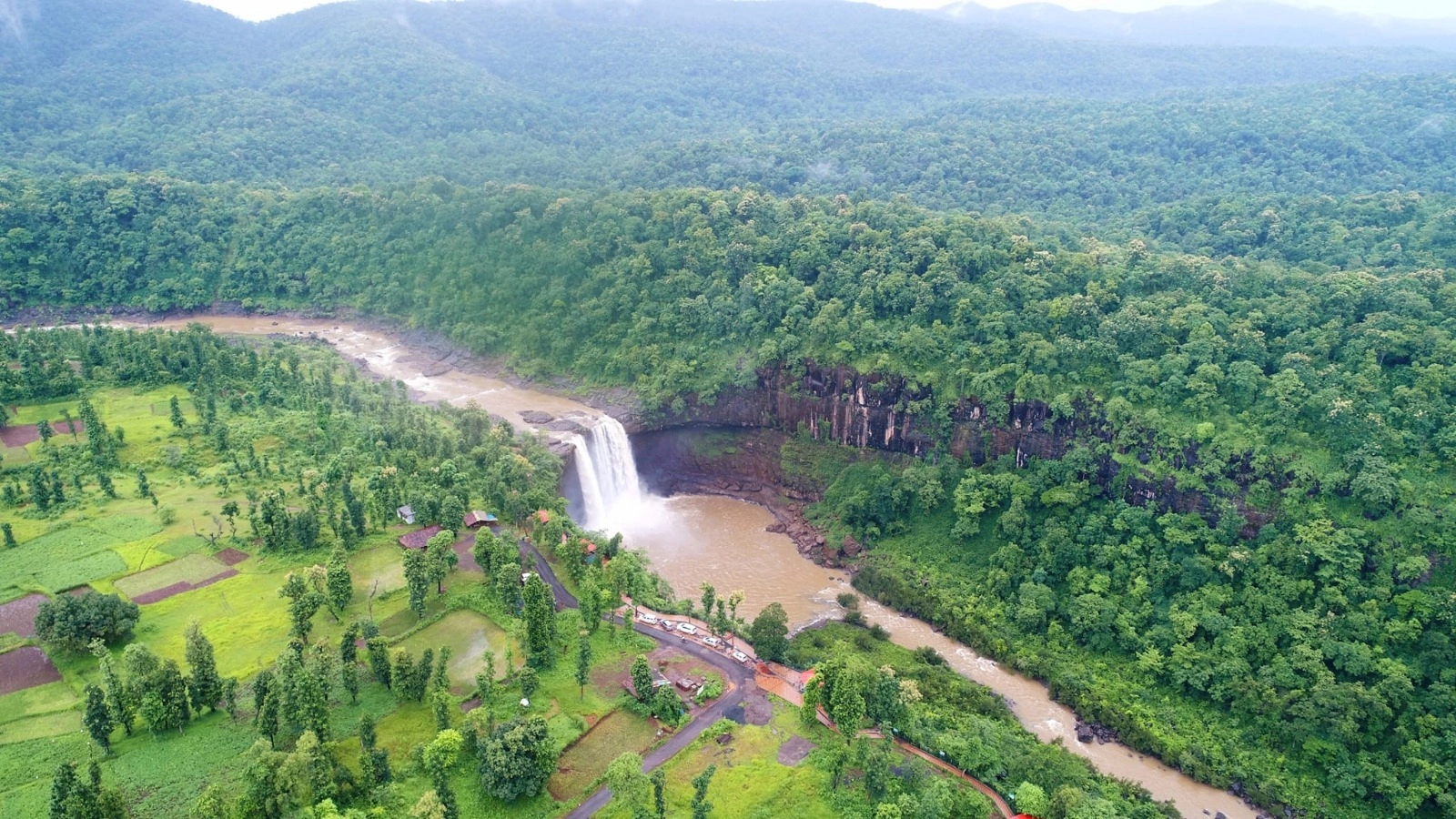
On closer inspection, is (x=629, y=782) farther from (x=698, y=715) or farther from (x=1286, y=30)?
(x=1286, y=30)

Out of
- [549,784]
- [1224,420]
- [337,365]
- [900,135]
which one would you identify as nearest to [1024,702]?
[1224,420]

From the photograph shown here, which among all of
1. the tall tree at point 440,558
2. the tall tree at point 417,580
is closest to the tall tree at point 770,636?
the tall tree at point 440,558

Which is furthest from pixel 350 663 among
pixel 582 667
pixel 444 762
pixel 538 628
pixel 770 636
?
pixel 770 636

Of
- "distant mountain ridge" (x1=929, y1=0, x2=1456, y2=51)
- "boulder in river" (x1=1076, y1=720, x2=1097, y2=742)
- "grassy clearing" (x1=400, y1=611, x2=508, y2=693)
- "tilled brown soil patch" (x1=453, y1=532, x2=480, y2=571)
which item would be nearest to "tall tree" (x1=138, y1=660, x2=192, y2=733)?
"grassy clearing" (x1=400, y1=611, x2=508, y2=693)

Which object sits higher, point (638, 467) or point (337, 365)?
point (337, 365)

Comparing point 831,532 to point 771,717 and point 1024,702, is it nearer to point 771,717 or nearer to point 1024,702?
point 1024,702

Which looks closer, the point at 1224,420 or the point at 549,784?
the point at 549,784

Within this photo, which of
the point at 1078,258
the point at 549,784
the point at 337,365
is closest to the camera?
the point at 549,784
